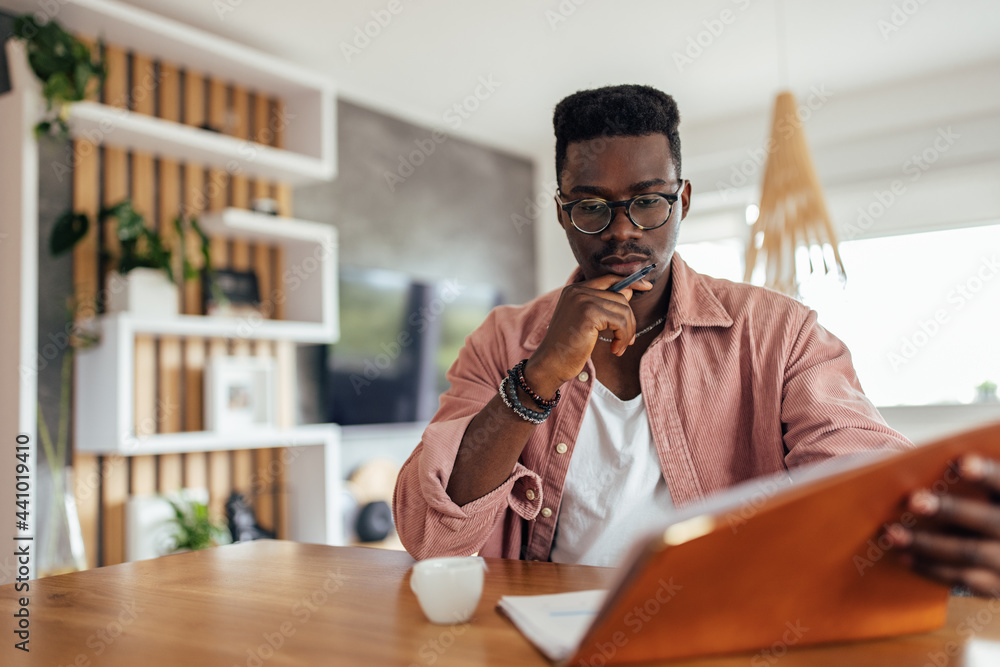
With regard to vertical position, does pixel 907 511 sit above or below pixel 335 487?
above

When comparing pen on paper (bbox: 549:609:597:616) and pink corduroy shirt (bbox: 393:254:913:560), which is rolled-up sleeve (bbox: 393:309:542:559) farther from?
pen on paper (bbox: 549:609:597:616)

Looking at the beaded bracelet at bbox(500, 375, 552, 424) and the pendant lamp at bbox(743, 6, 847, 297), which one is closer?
the beaded bracelet at bbox(500, 375, 552, 424)

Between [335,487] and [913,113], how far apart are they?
3807 millimetres

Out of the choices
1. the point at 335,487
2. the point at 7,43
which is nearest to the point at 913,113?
the point at 335,487

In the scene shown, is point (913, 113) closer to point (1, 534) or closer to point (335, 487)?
point (335, 487)

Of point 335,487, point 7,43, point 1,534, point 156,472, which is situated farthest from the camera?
point 335,487

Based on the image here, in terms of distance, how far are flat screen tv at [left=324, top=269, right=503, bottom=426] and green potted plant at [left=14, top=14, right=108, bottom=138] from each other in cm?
158

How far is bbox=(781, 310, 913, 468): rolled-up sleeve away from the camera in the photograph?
42.0 inches

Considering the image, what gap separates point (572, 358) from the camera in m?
1.15

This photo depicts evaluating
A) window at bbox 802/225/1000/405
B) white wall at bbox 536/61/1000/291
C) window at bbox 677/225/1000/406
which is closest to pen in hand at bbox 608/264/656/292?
window at bbox 677/225/1000/406

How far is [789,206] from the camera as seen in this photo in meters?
2.81

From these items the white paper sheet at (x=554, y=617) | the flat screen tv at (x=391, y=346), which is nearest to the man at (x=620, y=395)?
the white paper sheet at (x=554, y=617)

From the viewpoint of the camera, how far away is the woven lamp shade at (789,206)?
277 centimetres

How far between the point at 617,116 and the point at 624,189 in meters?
0.13
